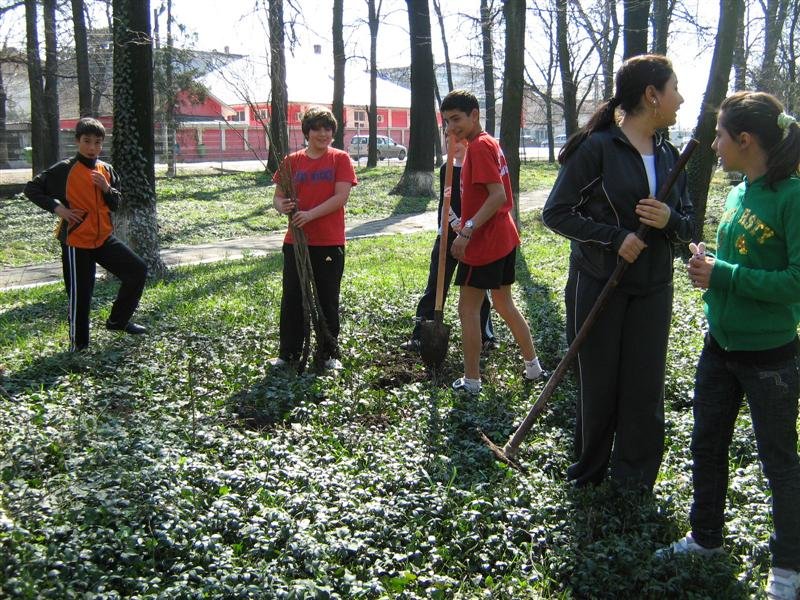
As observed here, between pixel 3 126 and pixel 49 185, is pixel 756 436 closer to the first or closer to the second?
pixel 49 185

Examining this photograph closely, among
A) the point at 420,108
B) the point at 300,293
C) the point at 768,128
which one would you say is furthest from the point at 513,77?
the point at 420,108

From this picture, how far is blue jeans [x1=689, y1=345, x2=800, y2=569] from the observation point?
119 inches

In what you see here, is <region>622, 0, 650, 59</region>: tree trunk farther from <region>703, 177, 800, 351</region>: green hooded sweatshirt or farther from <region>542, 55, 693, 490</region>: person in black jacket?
<region>703, 177, 800, 351</region>: green hooded sweatshirt

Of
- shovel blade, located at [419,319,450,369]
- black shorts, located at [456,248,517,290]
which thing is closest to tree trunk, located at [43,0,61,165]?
shovel blade, located at [419,319,450,369]

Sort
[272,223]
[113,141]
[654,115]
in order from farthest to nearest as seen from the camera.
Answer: [272,223] → [113,141] → [654,115]

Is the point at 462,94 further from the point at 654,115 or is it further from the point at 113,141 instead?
the point at 113,141

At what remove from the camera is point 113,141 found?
9.37 meters

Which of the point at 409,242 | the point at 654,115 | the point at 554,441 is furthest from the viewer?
the point at 409,242

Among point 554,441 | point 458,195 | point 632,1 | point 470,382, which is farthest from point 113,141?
point 632,1

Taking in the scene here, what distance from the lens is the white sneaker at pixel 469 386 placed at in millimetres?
5312

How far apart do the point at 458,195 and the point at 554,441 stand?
2.46 metres

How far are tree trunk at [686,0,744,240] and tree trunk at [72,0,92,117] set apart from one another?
15.7 m

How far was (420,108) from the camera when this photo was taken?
20109 mm

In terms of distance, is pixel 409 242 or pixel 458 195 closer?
pixel 458 195
